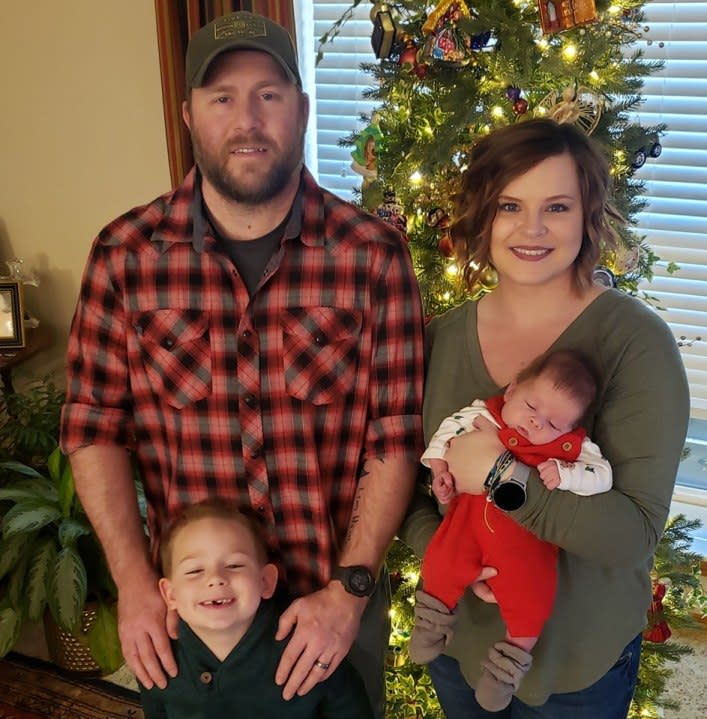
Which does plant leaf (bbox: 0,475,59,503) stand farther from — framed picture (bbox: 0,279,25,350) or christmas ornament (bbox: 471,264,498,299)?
christmas ornament (bbox: 471,264,498,299)

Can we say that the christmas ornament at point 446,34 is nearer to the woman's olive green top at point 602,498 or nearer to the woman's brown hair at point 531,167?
the woman's brown hair at point 531,167

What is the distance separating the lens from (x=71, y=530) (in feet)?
7.32

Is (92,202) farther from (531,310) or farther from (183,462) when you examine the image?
(531,310)

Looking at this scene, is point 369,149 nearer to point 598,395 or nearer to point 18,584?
point 598,395

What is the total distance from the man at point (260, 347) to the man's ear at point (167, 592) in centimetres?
4

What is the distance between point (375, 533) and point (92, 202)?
1993 millimetres

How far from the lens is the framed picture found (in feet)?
9.02

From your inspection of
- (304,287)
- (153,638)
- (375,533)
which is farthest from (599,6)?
(153,638)

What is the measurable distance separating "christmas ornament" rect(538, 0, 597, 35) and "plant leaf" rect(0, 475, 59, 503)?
1.97 metres

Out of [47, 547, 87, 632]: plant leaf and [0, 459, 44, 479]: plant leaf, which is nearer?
[47, 547, 87, 632]: plant leaf

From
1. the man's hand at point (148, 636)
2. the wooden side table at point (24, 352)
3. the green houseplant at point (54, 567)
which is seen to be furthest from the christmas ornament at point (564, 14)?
the wooden side table at point (24, 352)

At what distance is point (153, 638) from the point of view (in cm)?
139

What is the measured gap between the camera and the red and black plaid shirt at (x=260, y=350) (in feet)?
4.62

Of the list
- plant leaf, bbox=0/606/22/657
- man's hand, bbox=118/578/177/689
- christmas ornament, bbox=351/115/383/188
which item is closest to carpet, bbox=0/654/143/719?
plant leaf, bbox=0/606/22/657
